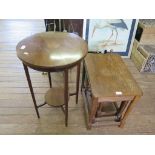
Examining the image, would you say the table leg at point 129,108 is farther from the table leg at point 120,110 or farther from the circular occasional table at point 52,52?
the circular occasional table at point 52,52

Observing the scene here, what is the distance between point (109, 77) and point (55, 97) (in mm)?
577

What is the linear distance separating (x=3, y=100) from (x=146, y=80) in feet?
5.34

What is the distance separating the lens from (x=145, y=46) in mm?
2109

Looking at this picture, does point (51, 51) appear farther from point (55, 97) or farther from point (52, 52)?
point (55, 97)

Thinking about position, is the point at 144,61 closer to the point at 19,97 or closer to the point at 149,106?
the point at 149,106

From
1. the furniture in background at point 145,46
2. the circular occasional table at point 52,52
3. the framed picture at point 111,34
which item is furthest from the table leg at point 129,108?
the framed picture at point 111,34

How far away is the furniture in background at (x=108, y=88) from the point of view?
3.77 ft

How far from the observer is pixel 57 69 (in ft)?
3.23

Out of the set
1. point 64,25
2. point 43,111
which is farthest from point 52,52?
point 64,25

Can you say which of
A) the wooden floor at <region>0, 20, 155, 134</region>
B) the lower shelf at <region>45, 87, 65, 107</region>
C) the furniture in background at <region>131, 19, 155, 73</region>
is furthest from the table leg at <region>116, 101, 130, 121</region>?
the furniture in background at <region>131, 19, 155, 73</region>

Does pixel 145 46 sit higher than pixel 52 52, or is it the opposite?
pixel 52 52

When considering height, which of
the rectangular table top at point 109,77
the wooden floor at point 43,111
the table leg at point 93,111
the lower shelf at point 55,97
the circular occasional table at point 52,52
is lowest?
the wooden floor at point 43,111

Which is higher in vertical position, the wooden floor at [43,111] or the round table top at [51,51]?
the round table top at [51,51]

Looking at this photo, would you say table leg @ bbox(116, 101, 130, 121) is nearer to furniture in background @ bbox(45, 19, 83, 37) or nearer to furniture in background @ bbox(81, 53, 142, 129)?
furniture in background @ bbox(81, 53, 142, 129)
